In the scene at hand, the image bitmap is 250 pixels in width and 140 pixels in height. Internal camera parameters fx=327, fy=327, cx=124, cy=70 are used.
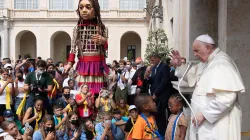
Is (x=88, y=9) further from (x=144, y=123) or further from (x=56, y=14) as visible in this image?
(x=56, y=14)

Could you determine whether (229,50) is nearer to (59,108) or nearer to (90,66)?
(90,66)

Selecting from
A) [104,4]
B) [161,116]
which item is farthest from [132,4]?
[161,116]

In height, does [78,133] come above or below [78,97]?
below

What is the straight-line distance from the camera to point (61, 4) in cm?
3569

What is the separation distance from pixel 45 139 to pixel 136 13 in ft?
98.5

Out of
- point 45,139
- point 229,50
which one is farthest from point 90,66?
point 229,50

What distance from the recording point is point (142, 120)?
438 cm

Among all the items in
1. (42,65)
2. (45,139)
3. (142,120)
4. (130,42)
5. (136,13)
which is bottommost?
(45,139)

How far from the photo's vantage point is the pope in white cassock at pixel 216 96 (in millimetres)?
3391

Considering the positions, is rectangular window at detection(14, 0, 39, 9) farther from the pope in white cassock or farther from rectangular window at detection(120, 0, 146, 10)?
the pope in white cassock

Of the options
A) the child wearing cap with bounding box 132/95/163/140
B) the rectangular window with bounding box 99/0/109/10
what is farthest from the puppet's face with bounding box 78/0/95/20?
the rectangular window with bounding box 99/0/109/10

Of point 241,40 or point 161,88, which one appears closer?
point 241,40

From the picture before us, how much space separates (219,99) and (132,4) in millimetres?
32646

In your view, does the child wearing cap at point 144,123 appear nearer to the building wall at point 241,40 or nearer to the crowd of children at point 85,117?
the crowd of children at point 85,117
